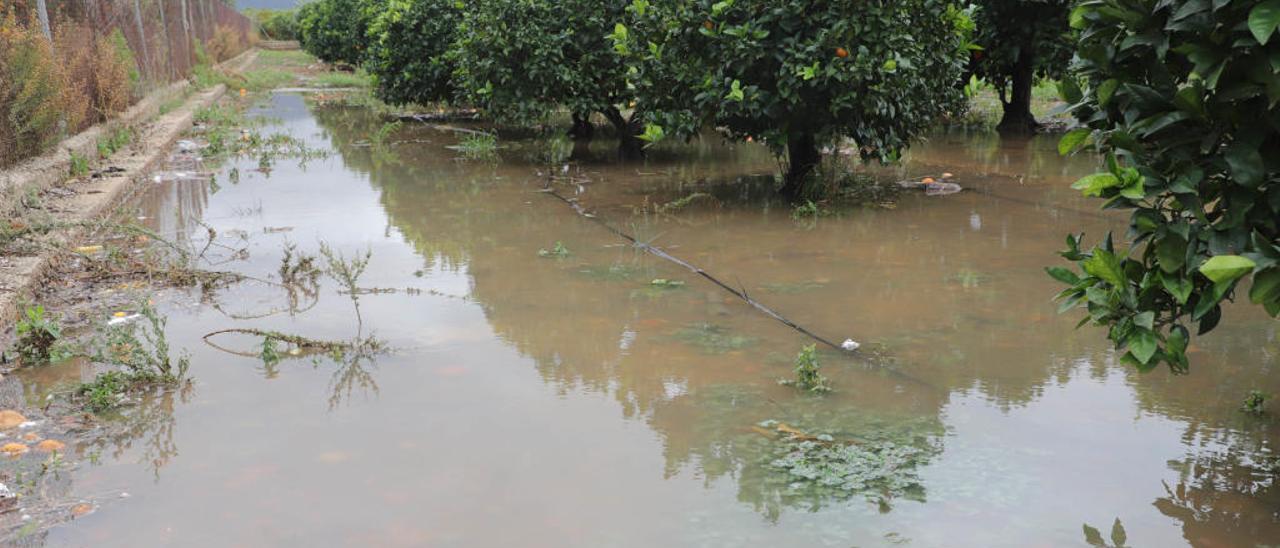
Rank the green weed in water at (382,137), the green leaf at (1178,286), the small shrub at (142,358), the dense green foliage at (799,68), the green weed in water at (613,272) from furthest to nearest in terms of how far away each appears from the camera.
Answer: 1. the green weed in water at (382,137)
2. the dense green foliage at (799,68)
3. the green weed in water at (613,272)
4. the small shrub at (142,358)
5. the green leaf at (1178,286)

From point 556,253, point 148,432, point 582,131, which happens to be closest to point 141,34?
point 582,131

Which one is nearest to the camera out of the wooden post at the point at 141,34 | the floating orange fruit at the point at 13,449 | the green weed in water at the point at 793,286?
the floating orange fruit at the point at 13,449

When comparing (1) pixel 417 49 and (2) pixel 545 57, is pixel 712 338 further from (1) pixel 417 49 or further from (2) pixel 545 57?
(1) pixel 417 49

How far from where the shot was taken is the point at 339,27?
2461 centimetres

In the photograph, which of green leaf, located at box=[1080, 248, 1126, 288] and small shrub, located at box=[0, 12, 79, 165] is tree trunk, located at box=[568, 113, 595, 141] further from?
green leaf, located at box=[1080, 248, 1126, 288]

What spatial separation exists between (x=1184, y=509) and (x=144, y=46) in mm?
14482

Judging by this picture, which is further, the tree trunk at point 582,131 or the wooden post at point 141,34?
the wooden post at point 141,34

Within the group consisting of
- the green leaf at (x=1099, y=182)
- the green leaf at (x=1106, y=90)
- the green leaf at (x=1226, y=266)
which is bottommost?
the green leaf at (x=1226, y=266)

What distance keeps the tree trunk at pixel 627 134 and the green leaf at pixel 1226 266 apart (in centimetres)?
817

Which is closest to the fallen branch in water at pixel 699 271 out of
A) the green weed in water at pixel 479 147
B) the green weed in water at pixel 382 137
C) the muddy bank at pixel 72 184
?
the green weed in water at pixel 479 147

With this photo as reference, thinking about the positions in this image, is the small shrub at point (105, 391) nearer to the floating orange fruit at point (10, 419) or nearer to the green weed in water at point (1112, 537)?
the floating orange fruit at point (10, 419)

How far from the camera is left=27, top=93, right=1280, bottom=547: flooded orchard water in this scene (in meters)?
3.07

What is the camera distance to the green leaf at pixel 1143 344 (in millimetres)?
2930

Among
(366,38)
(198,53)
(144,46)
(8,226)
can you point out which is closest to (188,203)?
(8,226)
